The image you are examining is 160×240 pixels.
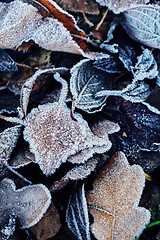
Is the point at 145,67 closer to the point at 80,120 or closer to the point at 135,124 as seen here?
the point at 135,124

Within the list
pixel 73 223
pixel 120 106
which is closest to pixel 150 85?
pixel 120 106

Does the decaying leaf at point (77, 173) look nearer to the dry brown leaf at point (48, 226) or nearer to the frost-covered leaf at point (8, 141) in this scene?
the dry brown leaf at point (48, 226)

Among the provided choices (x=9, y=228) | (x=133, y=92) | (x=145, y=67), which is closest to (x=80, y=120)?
(x=133, y=92)

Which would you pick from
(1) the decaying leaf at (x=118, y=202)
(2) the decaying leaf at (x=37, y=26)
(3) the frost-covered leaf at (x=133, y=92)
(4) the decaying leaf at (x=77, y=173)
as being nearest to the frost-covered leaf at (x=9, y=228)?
(4) the decaying leaf at (x=77, y=173)

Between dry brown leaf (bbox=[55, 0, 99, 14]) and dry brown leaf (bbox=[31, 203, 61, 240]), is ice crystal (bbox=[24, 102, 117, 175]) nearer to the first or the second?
dry brown leaf (bbox=[31, 203, 61, 240])

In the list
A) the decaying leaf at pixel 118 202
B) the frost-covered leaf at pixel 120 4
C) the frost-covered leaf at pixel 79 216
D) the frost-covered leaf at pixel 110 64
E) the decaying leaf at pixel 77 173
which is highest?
the frost-covered leaf at pixel 120 4

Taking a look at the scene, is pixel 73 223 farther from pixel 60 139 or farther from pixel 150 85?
pixel 150 85

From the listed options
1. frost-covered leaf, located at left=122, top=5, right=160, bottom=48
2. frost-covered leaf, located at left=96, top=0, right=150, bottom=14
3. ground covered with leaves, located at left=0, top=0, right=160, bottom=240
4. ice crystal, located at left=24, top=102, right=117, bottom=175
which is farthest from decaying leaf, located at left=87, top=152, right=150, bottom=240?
frost-covered leaf, located at left=96, top=0, right=150, bottom=14
